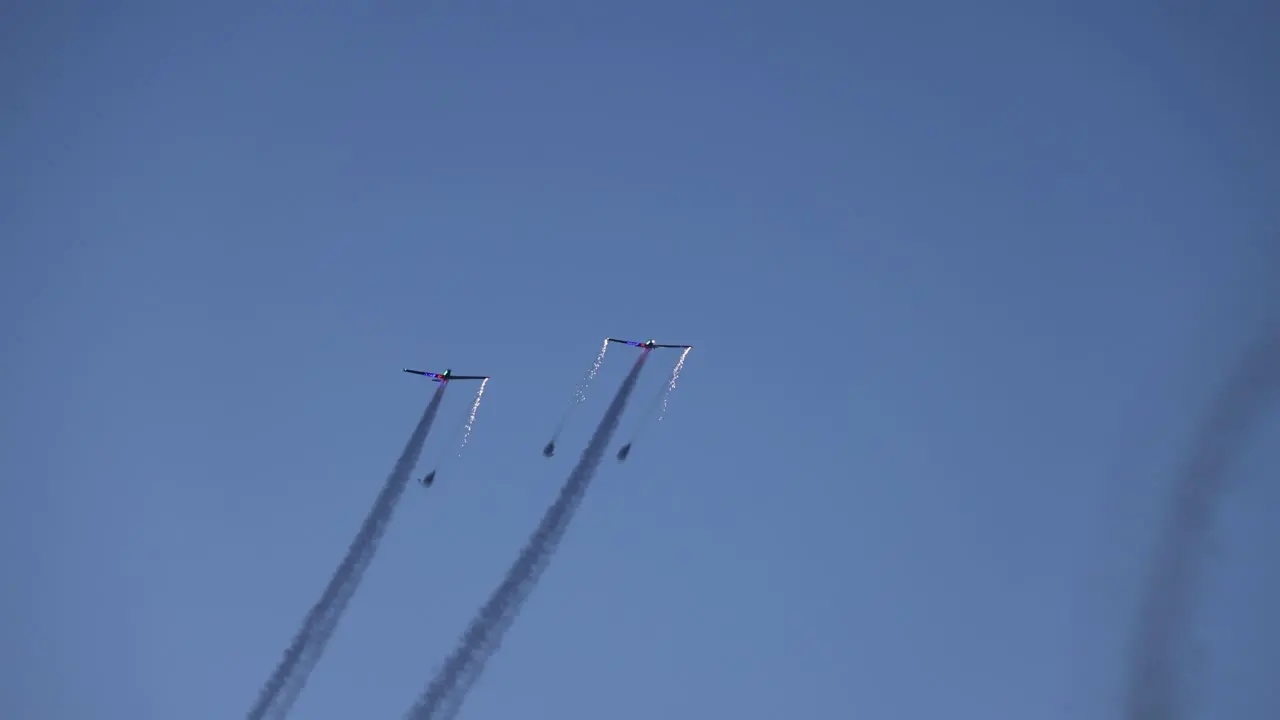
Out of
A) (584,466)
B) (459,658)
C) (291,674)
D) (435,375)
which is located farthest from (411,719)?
(435,375)

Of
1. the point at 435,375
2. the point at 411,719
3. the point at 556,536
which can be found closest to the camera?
the point at 411,719

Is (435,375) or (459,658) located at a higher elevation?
(435,375)

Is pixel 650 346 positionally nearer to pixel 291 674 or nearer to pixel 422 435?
Answer: pixel 422 435

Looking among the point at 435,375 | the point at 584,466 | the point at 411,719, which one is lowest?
the point at 411,719

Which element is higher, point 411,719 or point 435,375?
point 435,375

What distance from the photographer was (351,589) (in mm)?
115688

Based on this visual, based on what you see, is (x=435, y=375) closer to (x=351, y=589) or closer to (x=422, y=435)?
(x=422, y=435)

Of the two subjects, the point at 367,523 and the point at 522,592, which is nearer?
the point at 522,592

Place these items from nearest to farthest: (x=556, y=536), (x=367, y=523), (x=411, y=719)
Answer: (x=411, y=719)
(x=556, y=536)
(x=367, y=523)

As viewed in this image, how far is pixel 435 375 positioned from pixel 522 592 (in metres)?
27.4

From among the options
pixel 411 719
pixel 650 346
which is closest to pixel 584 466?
pixel 650 346

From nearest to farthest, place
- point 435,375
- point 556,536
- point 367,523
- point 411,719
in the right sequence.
→ point 411,719
point 556,536
point 367,523
point 435,375

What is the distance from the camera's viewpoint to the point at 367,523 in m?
118

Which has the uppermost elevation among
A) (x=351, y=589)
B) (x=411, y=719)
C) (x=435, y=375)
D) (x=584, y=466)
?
(x=435, y=375)
